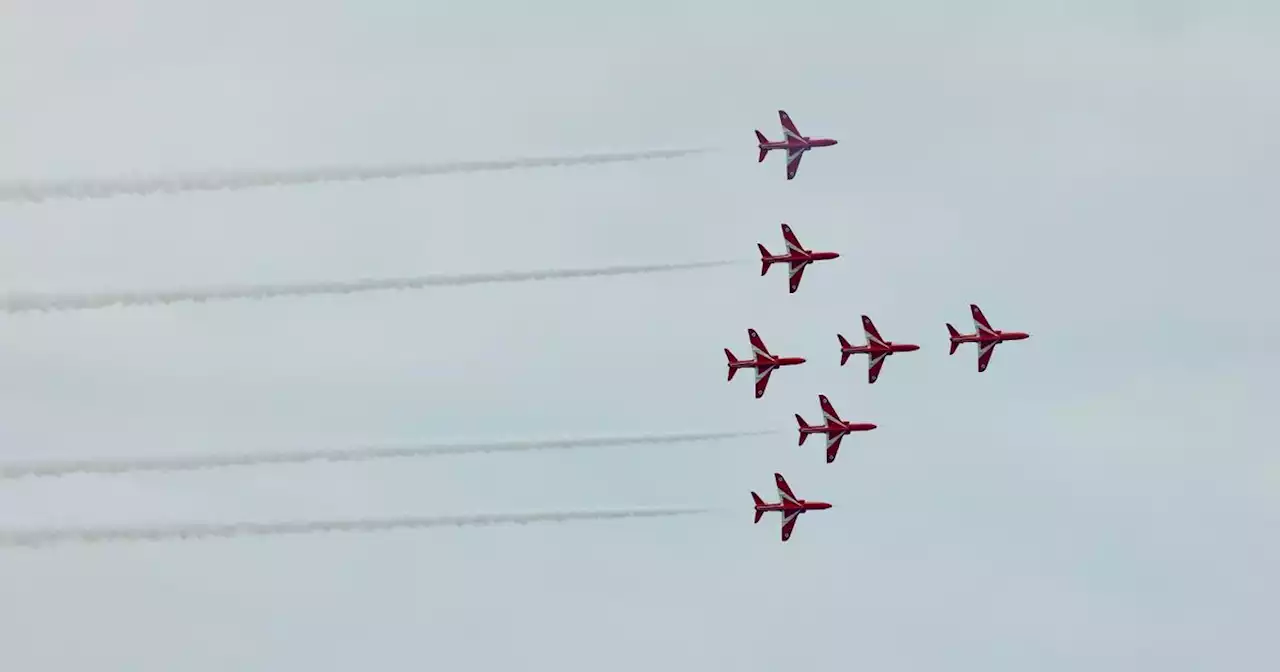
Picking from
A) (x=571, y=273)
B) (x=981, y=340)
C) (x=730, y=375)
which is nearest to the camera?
(x=571, y=273)

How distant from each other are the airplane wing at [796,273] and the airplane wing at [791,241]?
67 cm

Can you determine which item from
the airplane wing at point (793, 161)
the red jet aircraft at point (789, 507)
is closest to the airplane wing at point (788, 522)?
the red jet aircraft at point (789, 507)

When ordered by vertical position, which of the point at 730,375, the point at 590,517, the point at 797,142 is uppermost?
the point at 797,142

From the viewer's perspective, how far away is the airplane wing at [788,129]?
120 meters

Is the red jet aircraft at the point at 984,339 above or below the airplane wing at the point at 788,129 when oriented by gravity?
below

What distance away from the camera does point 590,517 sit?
106 m

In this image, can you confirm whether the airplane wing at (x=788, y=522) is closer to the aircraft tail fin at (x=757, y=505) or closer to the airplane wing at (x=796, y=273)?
the aircraft tail fin at (x=757, y=505)

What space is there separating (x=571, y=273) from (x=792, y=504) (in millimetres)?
26847

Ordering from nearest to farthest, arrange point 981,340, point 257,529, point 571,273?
point 257,529, point 571,273, point 981,340

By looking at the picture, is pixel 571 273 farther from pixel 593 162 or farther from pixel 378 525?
pixel 378 525

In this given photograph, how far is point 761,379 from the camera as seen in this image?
12044 cm

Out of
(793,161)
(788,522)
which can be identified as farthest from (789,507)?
(793,161)

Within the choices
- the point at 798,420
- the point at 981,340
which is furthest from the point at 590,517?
the point at 981,340

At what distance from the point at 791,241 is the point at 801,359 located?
5.81 m
